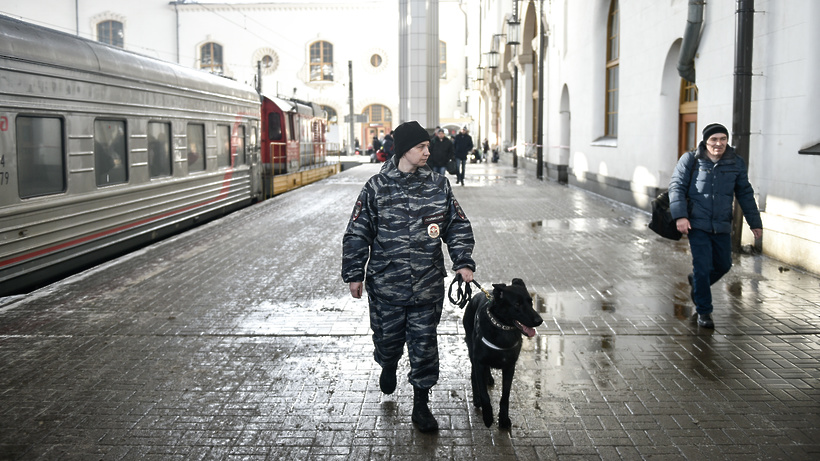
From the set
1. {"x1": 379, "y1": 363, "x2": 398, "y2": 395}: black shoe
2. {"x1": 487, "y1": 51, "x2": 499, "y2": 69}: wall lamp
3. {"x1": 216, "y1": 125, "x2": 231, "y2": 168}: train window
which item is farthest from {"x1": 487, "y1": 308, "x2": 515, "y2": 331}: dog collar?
{"x1": 487, "y1": 51, "x2": 499, "y2": 69}: wall lamp

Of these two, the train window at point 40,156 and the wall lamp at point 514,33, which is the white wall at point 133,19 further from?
the train window at point 40,156

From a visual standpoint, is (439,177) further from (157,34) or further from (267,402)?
(157,34)

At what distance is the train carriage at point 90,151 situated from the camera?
8.37 metres

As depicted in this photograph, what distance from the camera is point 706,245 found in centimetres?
655

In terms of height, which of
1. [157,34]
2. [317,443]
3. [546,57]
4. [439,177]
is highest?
[157,34]

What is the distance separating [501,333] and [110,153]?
794cm

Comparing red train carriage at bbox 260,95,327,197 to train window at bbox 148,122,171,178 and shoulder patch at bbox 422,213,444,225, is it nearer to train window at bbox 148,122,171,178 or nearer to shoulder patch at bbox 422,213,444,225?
train window at bbox 148,122,171,178

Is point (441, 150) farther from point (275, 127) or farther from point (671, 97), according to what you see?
point (671, 97)

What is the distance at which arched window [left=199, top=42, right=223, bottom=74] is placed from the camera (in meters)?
55.1

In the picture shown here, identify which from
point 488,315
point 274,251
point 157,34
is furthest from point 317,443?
point 157,34

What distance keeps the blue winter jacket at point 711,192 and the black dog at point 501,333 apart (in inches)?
106

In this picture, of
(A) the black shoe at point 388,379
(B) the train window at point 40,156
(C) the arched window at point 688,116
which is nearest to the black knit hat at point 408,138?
(A) the black shoe at point 388,379

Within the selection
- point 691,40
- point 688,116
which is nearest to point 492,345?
point 691,40

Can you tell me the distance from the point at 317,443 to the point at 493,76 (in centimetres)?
3937
